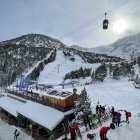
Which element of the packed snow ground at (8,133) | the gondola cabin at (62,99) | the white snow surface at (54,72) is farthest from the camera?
the white snow surface at (54,72)

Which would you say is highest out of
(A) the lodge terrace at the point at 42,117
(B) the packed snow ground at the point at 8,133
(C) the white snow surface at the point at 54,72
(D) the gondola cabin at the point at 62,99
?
(C) the white snow surface at the point at 54,72

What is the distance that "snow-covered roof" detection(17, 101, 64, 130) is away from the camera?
31.1 meters

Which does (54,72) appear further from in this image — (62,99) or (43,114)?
(62,99)

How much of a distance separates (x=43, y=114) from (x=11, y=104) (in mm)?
17464

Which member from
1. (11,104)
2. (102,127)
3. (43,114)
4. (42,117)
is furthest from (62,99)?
(11,104)

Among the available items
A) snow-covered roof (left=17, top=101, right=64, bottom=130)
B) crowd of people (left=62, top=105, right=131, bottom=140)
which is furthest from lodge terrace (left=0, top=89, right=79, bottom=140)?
crowd of people (left=62, top=105, right=131, bottom=140)

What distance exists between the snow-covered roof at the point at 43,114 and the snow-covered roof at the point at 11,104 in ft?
13.0

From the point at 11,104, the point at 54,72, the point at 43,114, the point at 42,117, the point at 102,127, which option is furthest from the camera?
the point at 54,72

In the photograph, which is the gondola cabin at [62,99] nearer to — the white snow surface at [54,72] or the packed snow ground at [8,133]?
the packed snow ground at [8,133]

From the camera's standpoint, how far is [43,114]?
34.7 metres

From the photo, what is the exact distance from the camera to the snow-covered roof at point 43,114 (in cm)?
3109

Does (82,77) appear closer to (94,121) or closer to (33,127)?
(33,127)

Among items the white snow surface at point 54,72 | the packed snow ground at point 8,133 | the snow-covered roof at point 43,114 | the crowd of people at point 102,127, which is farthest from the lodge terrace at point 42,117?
the white snow surface at point 54,72

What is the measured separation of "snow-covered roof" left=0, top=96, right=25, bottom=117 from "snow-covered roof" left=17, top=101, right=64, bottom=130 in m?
3.97
